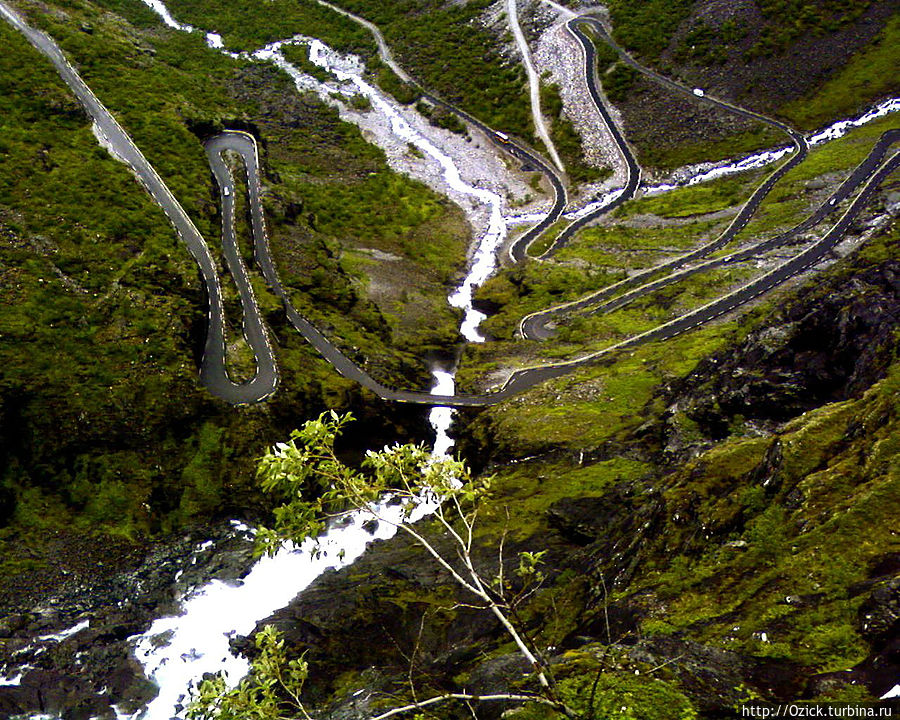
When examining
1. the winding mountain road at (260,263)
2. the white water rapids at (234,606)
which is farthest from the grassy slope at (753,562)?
the winding mountain road at (260,263)

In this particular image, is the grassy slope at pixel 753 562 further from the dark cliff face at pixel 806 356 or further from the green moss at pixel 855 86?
the green moss at pixel 855 86

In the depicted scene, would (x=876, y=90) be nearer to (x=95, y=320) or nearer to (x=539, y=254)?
(x=539, y=254)

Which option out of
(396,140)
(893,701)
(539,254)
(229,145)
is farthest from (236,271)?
(893,701)

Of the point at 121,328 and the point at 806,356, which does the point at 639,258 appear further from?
the point at 121,328

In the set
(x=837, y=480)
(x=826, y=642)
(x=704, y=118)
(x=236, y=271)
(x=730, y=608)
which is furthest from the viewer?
(x=704, y=118)

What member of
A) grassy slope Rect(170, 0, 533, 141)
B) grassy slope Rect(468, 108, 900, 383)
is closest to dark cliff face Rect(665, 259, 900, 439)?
grassy slope Rect(468, 108, 900, 383)

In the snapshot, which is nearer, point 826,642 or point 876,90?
point 826,642

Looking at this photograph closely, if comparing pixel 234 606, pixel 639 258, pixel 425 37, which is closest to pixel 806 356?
pixel 234 606

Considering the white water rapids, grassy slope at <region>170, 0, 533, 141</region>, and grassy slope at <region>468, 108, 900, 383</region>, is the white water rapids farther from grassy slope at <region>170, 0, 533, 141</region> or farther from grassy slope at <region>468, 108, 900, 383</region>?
grassy slope at <region>170, 0, 533, 141</region>
